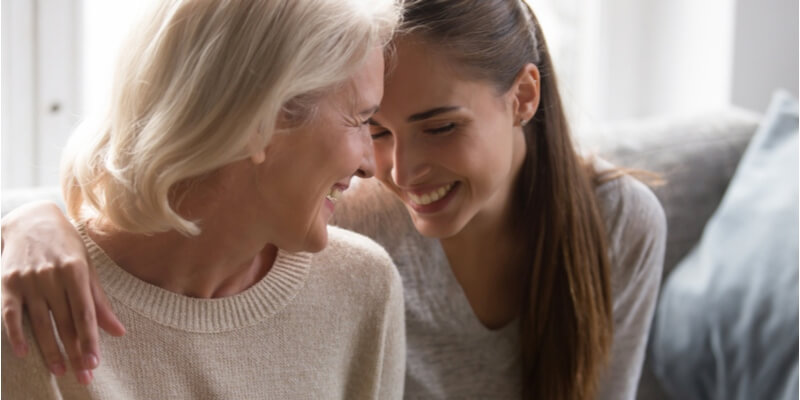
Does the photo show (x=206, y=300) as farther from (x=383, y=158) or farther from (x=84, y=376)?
(x=383, y=158)

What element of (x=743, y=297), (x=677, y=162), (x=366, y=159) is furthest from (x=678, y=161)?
(x=366, y=159)

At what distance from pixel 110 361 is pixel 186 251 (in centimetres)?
16

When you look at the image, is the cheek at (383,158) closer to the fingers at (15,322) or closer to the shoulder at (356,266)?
the shoulder at (356,266)

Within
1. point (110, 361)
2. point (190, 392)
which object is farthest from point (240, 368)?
point (110, 361)

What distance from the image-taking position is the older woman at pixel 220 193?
111cm

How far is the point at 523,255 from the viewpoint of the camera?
1713 millimetres

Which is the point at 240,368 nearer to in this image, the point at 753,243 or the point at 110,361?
the point at 110,361

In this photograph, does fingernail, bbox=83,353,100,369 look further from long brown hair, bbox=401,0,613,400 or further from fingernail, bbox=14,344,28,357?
long brown hair, bbox=401,0,613,400

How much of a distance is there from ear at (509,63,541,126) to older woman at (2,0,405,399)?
29 centimetres

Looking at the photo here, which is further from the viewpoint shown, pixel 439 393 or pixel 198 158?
pixel 439 393

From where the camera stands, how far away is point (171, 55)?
1.12 meters

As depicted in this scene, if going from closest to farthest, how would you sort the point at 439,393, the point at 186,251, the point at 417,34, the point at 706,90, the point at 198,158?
the point at 198,158, the point at 186,251, the point at 417,34, the point at 439,393, the point at 706,90

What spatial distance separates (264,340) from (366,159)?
29cm

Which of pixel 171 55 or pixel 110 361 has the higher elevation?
pixel 171 55
